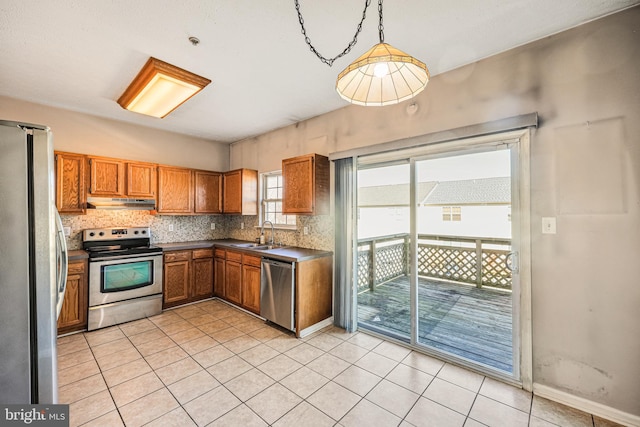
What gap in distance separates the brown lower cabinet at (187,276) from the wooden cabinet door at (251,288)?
88 centimetres

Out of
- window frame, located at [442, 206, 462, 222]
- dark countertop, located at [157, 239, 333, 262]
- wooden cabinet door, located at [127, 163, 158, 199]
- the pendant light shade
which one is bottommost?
dark countertop, located at [157, 239, 333, 262]

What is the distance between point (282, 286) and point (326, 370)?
110 centimetres

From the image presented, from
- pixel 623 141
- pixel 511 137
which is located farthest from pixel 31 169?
pixel 623 141

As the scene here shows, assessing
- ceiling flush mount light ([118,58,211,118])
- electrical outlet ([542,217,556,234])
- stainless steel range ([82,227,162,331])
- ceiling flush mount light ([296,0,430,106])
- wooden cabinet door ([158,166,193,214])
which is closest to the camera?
ceiling flush mount light ([296,0,430,106])

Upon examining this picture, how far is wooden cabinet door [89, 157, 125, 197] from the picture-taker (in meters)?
3.53

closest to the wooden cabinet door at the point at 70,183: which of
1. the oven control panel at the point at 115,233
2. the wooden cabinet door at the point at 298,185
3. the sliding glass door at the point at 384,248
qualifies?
the oven control panel at the point at 115,233

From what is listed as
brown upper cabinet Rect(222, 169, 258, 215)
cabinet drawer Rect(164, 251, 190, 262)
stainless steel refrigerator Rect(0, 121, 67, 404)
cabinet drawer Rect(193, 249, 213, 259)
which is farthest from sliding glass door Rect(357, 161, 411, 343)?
stainless steel refrigerator Rect(0, 121, 67, 404)

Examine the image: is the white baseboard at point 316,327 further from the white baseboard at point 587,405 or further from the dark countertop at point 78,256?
the dark countertop at point 78,256

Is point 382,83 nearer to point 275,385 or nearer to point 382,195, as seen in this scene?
point 382,195

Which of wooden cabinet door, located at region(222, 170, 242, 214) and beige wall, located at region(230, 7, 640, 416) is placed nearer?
beige wall, located at region(230, 7, 640, 416)

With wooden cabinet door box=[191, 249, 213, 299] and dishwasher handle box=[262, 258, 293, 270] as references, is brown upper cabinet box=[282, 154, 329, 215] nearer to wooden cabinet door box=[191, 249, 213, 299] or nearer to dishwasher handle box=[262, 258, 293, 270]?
dishwasher handle box=[262, 258, 293, 270]

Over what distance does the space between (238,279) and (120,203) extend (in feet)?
6.44

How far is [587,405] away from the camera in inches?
75.5

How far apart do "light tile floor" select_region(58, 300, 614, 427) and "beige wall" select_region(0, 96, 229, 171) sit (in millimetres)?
2527
